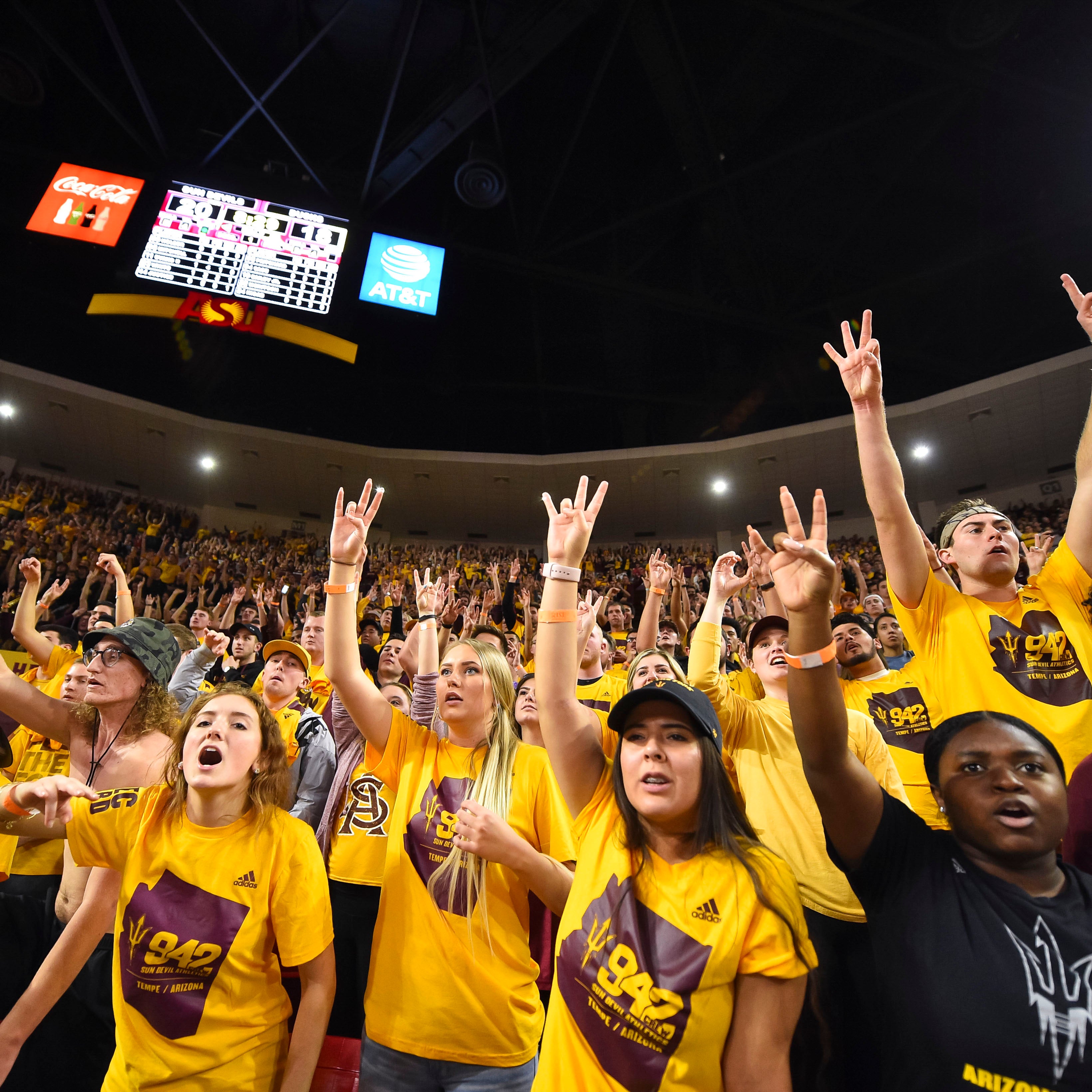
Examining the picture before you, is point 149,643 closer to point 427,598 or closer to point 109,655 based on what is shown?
point 109,655

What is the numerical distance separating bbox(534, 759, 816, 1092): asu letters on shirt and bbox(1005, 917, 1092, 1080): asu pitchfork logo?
0.40 metres

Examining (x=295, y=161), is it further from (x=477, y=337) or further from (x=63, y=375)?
(x=63, y=375)

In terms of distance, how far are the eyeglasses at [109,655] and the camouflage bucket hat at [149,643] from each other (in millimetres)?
26

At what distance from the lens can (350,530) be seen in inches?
99.0

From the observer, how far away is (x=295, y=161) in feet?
53.3

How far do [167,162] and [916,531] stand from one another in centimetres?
1813

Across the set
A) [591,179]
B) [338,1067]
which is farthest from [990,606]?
[591,179]

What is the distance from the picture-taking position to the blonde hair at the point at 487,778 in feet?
6.38

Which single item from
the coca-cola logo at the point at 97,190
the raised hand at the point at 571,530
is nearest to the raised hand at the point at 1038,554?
the raised hand at the point at 571,530

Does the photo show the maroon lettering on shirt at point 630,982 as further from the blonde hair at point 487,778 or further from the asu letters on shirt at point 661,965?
the blonde hair at point 487,778

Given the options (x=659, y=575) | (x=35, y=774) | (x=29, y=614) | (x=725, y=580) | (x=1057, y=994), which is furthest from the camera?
(x=659, y=575)

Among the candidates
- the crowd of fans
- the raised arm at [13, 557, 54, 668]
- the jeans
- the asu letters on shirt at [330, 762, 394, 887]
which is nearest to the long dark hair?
the crowd of fans

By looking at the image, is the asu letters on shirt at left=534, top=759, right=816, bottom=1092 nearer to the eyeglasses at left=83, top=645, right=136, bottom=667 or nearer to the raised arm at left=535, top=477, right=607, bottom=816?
the raised arm at left=535, top=477, right=607, bottom=816

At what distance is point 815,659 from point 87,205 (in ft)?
57.0
